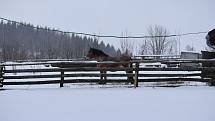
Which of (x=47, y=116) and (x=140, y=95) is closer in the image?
(x=47, y=116)

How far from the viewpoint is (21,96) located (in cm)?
1073

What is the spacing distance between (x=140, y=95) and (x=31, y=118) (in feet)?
14.5

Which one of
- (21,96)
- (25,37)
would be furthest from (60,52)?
A: (21,96)

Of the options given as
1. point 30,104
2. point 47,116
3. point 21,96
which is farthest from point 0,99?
point 47,116

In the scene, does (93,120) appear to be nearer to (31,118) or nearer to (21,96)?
(31,118)

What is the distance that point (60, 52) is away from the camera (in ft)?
333

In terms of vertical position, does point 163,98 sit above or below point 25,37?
below

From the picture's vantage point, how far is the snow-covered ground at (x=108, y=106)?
7159mm

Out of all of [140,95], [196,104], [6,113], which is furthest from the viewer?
[140,95]

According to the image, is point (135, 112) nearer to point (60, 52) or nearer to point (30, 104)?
point (30, 104)

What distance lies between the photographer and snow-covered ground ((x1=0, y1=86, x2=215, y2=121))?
23.5ft

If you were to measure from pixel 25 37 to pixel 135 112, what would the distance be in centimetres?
12787

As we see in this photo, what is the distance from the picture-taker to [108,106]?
8523 mm

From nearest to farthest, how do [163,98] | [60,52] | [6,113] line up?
[6,113] < [163,98] < [60,52]
